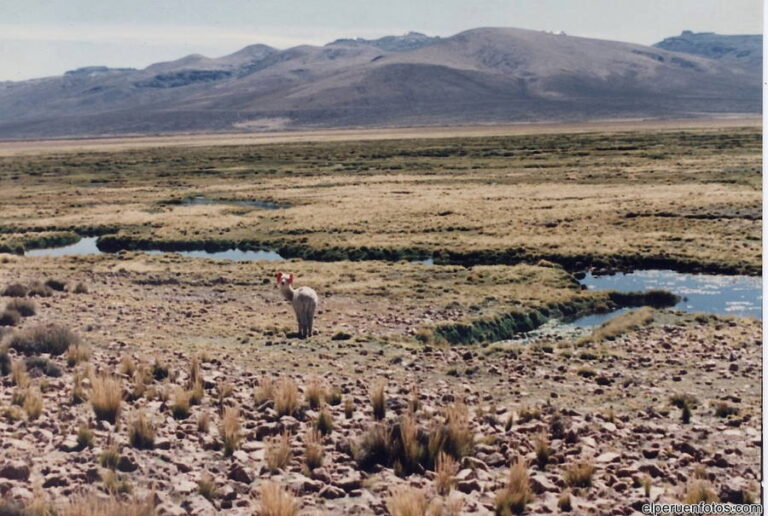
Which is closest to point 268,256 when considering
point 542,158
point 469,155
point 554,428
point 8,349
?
point 8,349

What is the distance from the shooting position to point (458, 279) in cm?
2803

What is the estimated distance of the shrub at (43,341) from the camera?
15617mm

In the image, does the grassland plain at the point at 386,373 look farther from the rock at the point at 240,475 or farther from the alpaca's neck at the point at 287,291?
→ the alpaca's neck at the point at 287,291

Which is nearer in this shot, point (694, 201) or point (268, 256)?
point (268, 256)

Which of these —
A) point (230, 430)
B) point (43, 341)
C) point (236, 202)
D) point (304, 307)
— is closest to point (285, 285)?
point (304, 307)

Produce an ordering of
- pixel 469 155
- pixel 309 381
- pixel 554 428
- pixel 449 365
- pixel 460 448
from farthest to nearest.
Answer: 1. pixel 469 155
2. pixel 449 365
3. pixel 309 381
4. pixel 554 428
5. pixel 460 448

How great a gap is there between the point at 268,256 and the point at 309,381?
22.4 meters

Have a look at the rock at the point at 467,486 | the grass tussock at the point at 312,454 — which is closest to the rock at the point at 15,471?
the grass tussock at the point at 312,454

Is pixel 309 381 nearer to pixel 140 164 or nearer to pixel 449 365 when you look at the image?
pixel 449 365

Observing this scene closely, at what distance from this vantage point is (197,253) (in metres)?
37.6

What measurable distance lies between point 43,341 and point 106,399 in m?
4.74

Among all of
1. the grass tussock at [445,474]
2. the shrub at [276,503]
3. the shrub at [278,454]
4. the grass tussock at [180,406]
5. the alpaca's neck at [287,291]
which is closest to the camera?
the shrub at [276,503]

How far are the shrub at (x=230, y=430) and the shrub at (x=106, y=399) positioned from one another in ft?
5.47

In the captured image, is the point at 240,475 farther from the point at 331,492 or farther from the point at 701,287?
the point at 701,287
